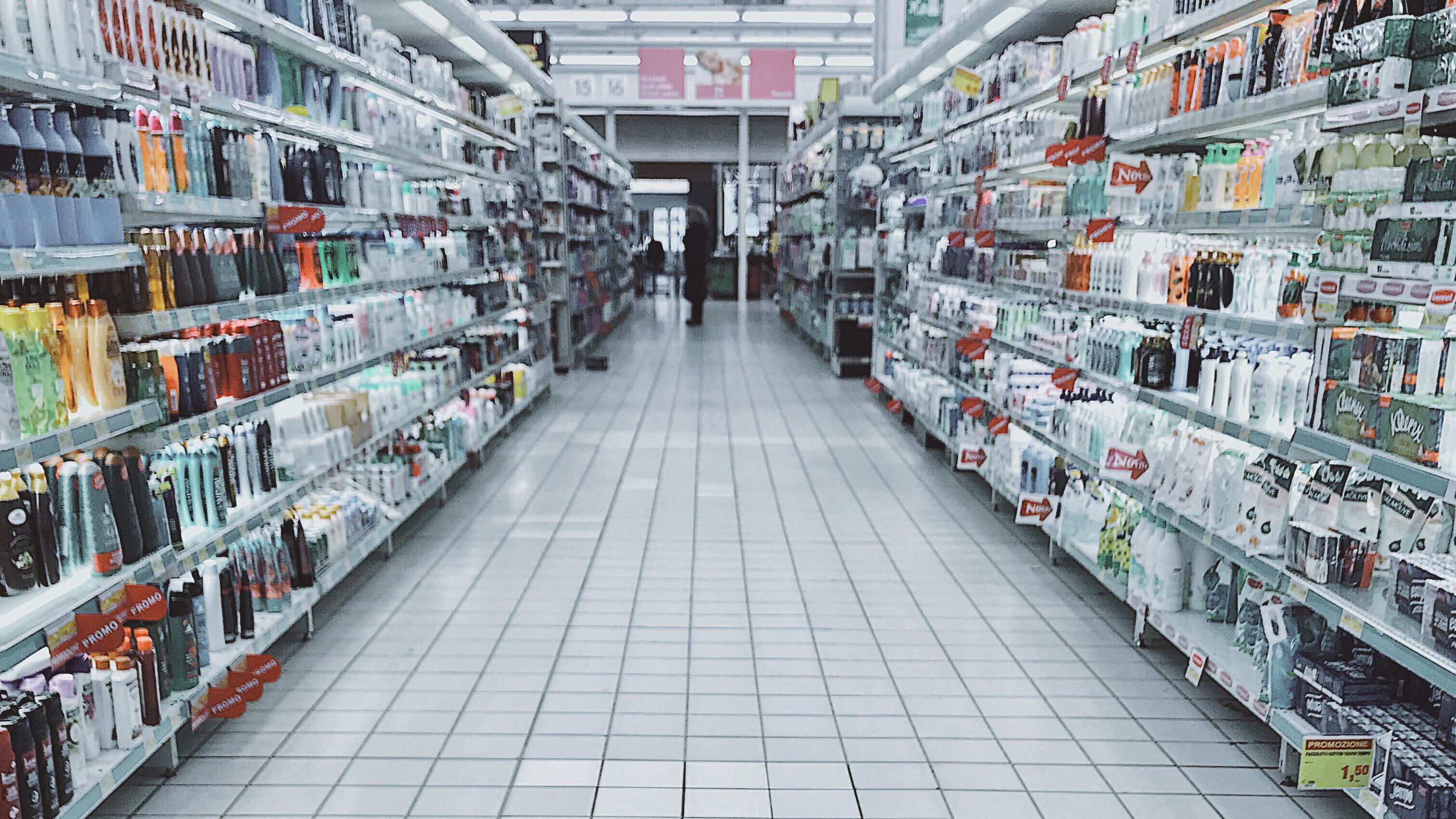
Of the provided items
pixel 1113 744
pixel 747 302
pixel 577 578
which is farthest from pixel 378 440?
pixel 747 302

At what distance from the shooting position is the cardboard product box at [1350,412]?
263 cm

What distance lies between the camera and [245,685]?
319 centimetres

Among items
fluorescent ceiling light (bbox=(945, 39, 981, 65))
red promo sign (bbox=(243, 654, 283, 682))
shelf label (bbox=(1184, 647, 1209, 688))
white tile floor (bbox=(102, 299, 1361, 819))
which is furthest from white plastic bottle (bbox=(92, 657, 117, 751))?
fluorescent ceiling light (bbox=(945, 39, 981, 65))

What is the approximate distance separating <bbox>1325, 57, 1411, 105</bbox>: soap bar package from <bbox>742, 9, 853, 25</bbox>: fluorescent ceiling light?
43.9ft

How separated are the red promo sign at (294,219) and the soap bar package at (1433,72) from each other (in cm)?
359

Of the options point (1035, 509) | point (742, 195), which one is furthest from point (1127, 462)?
point (742, 195)

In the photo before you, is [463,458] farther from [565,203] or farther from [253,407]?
→ [565,203]

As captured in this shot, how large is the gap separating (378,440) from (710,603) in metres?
1.91

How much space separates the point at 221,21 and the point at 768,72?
50.1ft

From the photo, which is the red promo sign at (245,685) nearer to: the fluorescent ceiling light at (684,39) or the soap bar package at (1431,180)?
the soap bar package at (1431,180)

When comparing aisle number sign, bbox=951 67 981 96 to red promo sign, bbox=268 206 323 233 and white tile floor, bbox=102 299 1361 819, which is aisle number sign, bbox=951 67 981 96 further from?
red promo sign, bbox=268 206 323 233

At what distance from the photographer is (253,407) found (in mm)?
3553

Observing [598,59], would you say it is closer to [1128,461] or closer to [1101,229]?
[1101,229]

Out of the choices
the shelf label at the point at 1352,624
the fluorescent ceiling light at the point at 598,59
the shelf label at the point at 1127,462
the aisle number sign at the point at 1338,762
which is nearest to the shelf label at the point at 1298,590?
the shelf label at the point at 1352,624
